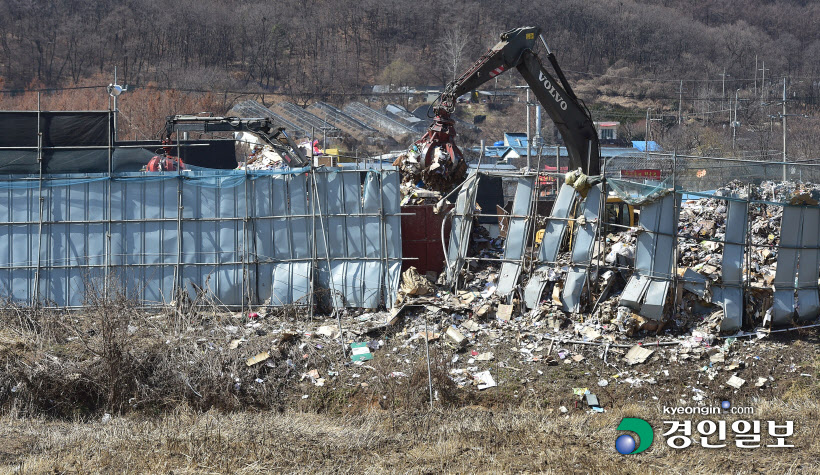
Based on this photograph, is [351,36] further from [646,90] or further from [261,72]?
[646,90]

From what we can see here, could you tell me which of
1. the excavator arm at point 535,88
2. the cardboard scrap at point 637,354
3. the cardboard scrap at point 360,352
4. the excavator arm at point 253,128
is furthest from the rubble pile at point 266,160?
the cardboard scrap at point 637,354

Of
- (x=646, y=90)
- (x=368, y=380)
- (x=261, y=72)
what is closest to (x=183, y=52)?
(x=261, y=72)

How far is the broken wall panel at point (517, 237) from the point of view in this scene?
47.3ft

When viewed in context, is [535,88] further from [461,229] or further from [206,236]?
[206,236]

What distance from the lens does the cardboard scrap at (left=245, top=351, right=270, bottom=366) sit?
12.8m

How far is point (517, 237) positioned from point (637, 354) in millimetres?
3129

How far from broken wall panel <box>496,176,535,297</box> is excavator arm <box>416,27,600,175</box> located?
1908 millimetres

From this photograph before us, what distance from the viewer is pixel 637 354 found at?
41.6ft

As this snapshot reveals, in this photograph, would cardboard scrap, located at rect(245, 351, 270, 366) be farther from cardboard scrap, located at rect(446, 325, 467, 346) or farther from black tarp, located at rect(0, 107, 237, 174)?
black tarp, located at rect(0, 107, 237, 174)

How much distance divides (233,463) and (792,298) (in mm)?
9262

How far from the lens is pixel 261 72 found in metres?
71.1

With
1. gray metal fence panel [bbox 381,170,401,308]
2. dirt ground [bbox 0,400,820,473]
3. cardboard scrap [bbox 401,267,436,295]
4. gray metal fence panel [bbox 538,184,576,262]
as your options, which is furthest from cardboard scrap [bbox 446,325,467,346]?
dirt ground [bbox 0,400,820,473]

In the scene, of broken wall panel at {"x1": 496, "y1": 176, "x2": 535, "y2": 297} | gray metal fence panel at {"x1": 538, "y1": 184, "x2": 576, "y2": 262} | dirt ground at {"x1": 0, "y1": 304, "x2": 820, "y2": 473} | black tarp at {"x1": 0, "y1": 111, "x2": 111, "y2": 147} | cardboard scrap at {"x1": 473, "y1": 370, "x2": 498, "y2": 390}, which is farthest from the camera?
black tarp at {"x1": 0, "y1": 111, "x2": 111, "y2": 147}

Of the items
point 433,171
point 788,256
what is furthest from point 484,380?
point 433,171
